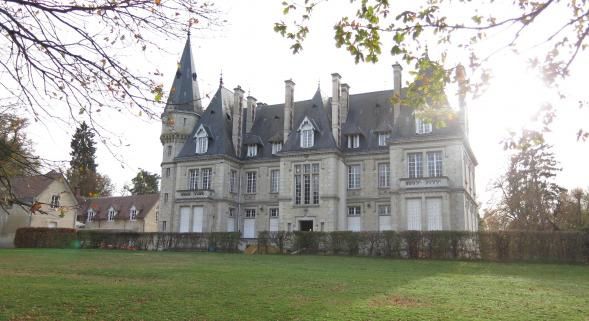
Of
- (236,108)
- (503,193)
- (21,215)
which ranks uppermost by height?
(236,108)

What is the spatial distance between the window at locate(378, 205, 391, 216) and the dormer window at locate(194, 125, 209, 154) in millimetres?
14713

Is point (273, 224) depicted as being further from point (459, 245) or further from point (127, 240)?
point (459, 245)

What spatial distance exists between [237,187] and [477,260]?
71.6 ft

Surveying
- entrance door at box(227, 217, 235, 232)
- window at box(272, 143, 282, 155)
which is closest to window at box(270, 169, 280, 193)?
window at box(272, 143, 282, 155)

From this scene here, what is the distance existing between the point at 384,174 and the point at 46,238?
24411 mm

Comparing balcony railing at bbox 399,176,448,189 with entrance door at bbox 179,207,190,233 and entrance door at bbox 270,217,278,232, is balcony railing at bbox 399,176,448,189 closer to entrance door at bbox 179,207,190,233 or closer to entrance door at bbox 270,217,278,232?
entrance door at bbox 270,217,278,232

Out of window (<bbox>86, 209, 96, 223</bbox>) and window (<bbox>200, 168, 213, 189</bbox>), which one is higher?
window (<bbox>200, 168, 213, 189</bbox>)

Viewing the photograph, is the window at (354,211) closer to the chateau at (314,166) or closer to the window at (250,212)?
the chateau at (314,166)

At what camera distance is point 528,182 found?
41312mm

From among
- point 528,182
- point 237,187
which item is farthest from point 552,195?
point 237,187

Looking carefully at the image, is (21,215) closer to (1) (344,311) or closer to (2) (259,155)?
(2) (259,155)

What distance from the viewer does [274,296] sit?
9.76m

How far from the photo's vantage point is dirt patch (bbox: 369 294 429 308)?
8950 mm

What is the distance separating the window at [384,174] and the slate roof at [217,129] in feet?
39.5
